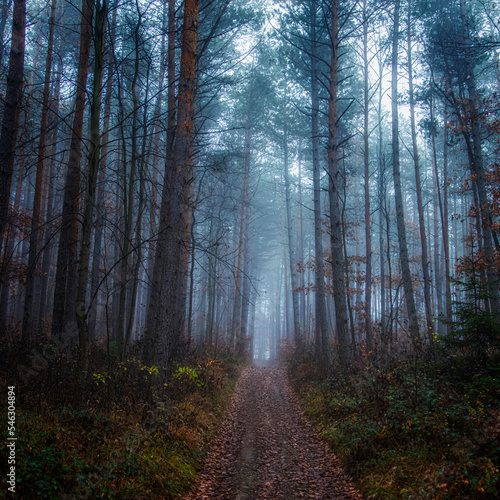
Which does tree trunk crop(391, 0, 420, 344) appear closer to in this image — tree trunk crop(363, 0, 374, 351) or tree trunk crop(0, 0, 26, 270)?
tree trunk crop(363, 0, 374, 351)

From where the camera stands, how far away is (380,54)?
664 inches

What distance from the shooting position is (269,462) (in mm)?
5828

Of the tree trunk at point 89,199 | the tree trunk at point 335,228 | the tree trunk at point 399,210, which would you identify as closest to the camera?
the tree trunk at point 89,199

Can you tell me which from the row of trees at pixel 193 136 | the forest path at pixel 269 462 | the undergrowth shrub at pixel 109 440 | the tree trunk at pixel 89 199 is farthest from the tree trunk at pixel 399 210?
the tree trunk at pixel 89 199

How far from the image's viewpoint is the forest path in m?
4.73

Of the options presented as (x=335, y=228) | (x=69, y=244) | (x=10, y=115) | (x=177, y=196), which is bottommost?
(x=69, y=244)

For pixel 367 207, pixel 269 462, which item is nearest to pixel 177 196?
pixel 269 462

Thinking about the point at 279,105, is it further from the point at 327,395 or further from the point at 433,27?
the point at 327,395

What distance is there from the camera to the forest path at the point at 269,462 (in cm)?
473

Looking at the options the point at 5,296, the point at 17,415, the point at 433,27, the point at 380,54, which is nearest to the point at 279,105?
the point at 380,54

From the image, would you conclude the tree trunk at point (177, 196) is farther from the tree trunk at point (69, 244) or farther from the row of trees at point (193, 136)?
the tree trunk at point (69, 244)

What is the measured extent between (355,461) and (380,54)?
18228mm

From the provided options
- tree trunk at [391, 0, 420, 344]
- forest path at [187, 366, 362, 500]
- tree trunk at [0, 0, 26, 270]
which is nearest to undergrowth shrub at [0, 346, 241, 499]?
forest path at [187, 366, 362, 500]

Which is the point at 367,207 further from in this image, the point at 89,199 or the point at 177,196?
the point at 89,199
